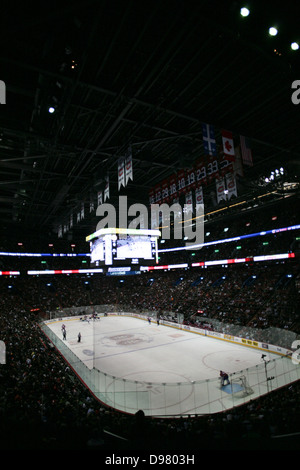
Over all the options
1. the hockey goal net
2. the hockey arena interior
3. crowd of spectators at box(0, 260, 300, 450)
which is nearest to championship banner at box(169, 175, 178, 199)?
the hockey arena interior

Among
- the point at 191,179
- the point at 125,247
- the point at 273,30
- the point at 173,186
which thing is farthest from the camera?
the point at 125,247

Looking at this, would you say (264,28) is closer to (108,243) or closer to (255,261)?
(108,243)

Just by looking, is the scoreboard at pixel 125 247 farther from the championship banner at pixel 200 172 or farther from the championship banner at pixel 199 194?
the championship banner at pixel 200 172

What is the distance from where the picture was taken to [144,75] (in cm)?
909

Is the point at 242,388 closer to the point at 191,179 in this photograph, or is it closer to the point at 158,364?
the point at 158,364

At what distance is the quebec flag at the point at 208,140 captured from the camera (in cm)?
1098

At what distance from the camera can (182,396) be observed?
12078 millimetres

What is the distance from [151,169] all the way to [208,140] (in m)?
7.41

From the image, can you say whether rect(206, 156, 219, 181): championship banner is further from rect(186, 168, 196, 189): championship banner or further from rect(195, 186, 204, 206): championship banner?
rect(195, 186, 204, 206): championship banner

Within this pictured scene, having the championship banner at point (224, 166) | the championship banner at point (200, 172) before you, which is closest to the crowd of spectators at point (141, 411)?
the championship banner at point (224, 166)

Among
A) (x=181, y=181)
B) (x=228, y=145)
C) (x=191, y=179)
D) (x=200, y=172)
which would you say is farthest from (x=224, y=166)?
(x=181, y=181)

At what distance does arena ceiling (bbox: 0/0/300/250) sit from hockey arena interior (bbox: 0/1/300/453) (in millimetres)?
54

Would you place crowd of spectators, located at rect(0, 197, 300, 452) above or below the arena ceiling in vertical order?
below

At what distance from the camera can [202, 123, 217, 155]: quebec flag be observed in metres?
11.0
